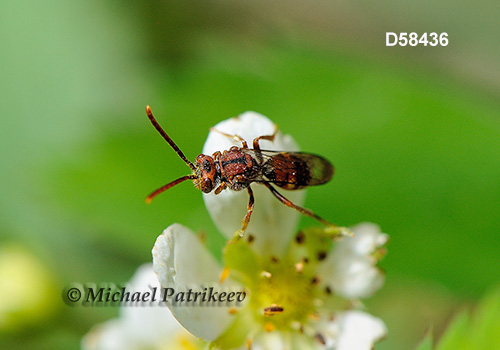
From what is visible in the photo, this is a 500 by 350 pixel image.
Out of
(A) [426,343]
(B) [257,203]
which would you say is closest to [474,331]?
(A) [426,343]

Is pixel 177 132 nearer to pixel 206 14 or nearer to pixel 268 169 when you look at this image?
pixel 268 169

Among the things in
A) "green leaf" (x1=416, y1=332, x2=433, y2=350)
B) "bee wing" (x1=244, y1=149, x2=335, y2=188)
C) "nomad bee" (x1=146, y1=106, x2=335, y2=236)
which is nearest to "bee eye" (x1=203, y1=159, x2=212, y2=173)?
"nomad bee" (x1=146, y1=106, x2=335, y2=236)

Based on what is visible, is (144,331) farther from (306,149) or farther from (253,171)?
(306,149)

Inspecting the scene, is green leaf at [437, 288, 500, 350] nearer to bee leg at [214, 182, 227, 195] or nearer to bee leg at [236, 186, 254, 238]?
bee leg at [236, 186, 254, 238]

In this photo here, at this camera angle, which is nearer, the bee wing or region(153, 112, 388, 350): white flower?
region(153, 112, 388, 350): white flower

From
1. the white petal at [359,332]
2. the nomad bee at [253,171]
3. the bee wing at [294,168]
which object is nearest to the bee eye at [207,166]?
the nomad bee at [253,171]

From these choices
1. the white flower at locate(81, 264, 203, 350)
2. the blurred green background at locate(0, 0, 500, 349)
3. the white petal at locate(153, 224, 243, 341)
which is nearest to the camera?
the white petal at locate(153, 224, 243, 341)

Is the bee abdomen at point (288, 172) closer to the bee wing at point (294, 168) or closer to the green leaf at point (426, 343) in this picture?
the bee wing at point (294, 168)
